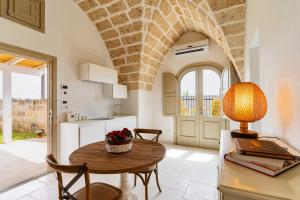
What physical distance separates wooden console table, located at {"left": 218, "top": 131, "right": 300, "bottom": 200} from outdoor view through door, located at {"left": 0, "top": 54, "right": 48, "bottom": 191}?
316 cm

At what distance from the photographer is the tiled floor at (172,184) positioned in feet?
7.11

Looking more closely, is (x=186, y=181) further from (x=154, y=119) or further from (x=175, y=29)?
(x=175, y=29)

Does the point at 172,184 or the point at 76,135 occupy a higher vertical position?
the point at 76,135

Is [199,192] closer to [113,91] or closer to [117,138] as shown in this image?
[117,138]

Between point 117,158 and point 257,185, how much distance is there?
1.17 metres

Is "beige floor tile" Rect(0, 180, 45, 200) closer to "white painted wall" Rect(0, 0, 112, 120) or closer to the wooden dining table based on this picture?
"white painted wall" Rect(0, 0, 112, 120)

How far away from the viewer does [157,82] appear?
5.09 metres

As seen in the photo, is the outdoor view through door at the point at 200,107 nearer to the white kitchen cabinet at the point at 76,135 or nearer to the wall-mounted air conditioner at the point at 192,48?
the wall-mounted air conditioner at the point at 192,48

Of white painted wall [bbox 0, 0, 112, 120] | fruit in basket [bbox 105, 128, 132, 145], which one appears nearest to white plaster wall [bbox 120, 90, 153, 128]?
white painted wall [bbox 0, 0, 112, 120]

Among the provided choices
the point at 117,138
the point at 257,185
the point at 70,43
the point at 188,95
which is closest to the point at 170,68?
the point at 188,95

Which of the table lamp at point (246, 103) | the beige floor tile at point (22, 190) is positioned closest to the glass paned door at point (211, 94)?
the table lamp at point (246, 103)

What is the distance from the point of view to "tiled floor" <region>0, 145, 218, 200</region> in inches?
85.3

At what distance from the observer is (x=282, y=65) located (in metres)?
1.12

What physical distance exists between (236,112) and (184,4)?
281 cm
